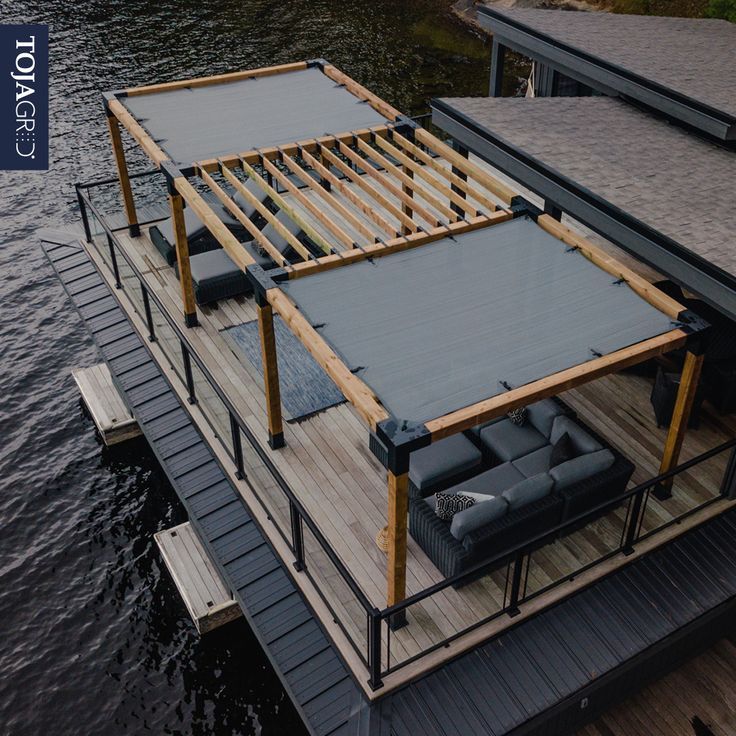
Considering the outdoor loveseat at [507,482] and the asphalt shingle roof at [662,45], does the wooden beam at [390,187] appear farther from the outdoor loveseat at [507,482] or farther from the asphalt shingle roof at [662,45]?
the asphalt shingle roof at [662,45]

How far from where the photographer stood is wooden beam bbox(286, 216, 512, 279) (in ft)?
35.7

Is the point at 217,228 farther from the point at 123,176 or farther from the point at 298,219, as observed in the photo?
the point at 123,176

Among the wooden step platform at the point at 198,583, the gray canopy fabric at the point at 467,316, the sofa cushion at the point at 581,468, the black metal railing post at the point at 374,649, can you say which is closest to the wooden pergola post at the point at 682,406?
the gray canopy fabric at the point at 467,316

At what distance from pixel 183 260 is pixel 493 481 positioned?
6.79m

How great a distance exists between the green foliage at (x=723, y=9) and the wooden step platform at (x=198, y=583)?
79.9 feet

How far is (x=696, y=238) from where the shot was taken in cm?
1068

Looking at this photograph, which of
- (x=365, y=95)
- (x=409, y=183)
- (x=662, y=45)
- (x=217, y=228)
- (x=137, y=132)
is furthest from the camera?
(x=662, y=45)

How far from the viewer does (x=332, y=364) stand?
365 inches

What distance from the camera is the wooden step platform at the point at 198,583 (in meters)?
13.1

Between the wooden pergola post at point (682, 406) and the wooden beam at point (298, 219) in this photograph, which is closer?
the wooden pergola post at point (682, 406)

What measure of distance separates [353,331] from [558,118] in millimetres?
7139

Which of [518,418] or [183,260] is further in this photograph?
[183,260]

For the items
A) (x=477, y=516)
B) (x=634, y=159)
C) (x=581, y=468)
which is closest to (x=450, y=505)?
(x=477, y=516)

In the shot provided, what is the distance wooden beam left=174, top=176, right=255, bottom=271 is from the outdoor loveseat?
141 inches
